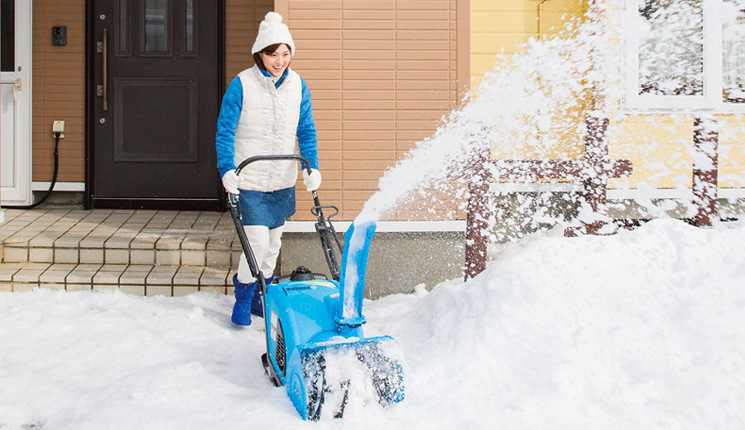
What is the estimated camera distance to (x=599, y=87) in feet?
17.4

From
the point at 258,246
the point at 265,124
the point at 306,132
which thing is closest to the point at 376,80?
the point at 306,132

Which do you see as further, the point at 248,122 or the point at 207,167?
the point at 207,167

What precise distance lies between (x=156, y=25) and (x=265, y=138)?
348cm

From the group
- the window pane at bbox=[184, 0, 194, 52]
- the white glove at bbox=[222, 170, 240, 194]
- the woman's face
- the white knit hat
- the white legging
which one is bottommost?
the white legging

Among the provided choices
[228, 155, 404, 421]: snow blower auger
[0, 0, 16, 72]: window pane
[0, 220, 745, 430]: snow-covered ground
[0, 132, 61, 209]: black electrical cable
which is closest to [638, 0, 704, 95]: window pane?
[0, 220, 745, 430]: snow-covered ground

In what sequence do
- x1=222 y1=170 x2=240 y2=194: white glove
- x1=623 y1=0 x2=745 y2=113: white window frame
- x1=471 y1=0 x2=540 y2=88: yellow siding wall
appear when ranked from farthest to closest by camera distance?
1. x1=623 y1=0 x2=745 y2=113: white window frame
2. x1=471 y1=0 x2=540 y2=88: yellow siding wall
3. x1=222 y1=170 x2=240 y2=194: white glove

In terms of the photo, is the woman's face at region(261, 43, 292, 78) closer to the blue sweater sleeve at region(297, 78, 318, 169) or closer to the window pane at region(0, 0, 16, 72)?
the blue sweater sleeve at region(297, 78, 318, 169)

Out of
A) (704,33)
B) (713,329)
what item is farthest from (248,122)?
(704,33)

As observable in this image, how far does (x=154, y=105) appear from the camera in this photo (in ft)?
21.9

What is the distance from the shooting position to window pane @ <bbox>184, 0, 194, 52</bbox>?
6.63 meters

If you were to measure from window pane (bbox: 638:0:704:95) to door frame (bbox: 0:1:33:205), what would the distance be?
6117 millimetres

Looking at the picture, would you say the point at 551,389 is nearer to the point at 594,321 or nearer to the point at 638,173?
the point at 594,321

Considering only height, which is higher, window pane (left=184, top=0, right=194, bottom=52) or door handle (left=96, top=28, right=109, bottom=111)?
window pane (left=184, top=0, right=194, bottom=52)

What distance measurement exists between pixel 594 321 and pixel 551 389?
22.6 inches
